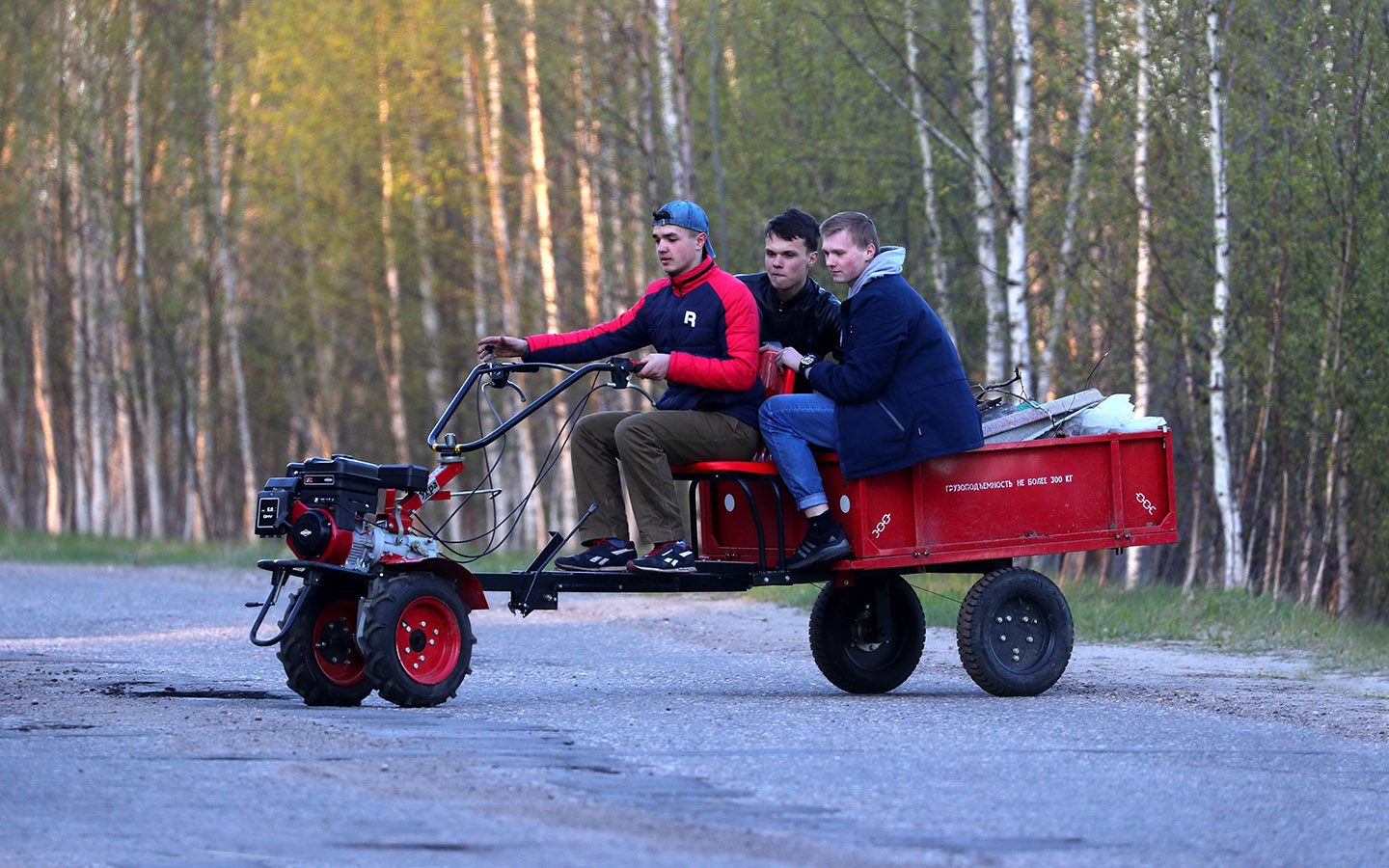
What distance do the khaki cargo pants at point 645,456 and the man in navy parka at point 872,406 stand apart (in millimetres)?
271

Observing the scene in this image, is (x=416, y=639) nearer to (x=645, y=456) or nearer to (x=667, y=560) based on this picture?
(x=667, y=560)

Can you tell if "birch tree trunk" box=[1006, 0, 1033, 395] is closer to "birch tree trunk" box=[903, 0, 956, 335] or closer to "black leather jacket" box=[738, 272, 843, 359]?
"birch tree trunk" box=[903, 0, 956, 335]

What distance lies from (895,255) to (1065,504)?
1607 millimetres

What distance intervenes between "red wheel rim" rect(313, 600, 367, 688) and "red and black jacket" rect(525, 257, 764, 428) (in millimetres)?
1634

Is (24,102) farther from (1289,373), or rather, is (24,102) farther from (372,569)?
(372,569)

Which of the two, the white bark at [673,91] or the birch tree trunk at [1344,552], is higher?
the white bark at [673,91]

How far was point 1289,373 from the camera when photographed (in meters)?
19.4

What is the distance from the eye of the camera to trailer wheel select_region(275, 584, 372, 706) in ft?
27.3

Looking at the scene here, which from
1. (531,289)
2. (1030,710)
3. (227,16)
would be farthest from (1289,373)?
(227,16)

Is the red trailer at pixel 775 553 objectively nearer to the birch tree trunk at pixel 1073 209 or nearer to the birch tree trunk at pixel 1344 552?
the birch tree trunk at pixel 1344 552

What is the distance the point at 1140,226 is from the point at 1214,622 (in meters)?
8.36

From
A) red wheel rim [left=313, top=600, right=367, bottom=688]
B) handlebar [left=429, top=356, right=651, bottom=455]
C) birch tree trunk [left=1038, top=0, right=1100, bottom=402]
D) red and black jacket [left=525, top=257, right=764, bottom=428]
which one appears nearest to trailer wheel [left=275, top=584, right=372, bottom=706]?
red wheel rim [left=313, top=600, right=367, bottom=688]

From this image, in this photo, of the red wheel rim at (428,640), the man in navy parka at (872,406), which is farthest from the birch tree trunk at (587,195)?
the red wheel rim at (428,640)

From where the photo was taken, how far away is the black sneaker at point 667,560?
849 cm
